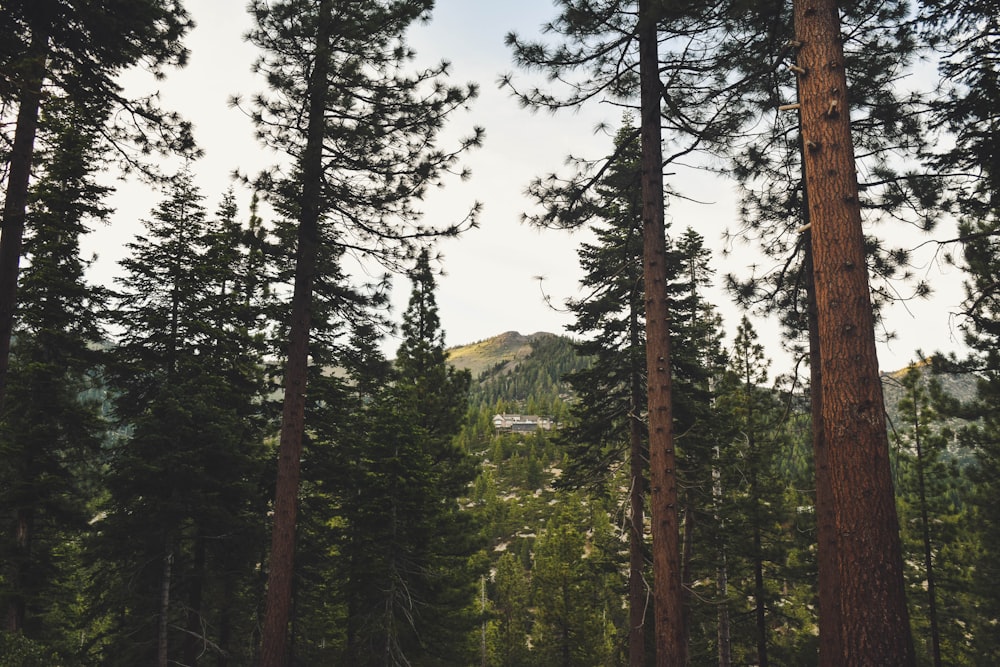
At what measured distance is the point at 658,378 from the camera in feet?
21.5

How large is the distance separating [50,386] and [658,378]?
1350cm

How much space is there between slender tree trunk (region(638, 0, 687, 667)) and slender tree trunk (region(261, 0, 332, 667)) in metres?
5.30

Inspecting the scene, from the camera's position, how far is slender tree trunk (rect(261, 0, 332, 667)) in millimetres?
7809

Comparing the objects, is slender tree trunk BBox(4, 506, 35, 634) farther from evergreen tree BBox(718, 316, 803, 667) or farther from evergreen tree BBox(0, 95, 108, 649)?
evergreen tree BBox(718, 316, 803, 667)

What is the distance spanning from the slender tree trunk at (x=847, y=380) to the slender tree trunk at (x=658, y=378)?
2453mm

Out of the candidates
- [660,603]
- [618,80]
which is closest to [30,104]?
[618,80]

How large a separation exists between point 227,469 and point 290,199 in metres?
7.31

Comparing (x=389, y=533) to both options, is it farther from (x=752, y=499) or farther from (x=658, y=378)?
(x=752, y=499)

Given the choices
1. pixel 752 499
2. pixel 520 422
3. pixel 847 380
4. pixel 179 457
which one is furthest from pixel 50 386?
pixel 520 422

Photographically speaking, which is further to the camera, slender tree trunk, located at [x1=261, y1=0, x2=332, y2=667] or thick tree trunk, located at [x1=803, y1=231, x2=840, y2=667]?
thick tree trunk, located at [x1=803, y1=231, x2=840, y2=667]

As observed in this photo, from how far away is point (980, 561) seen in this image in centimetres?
1655

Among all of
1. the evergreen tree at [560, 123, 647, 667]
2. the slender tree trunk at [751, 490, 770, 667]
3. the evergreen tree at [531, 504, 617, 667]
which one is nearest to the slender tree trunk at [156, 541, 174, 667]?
the evergreen tree at [560, 123, 647, 667]

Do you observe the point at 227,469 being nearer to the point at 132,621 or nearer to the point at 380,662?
the point at 132,621

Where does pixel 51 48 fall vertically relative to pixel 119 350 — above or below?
above
